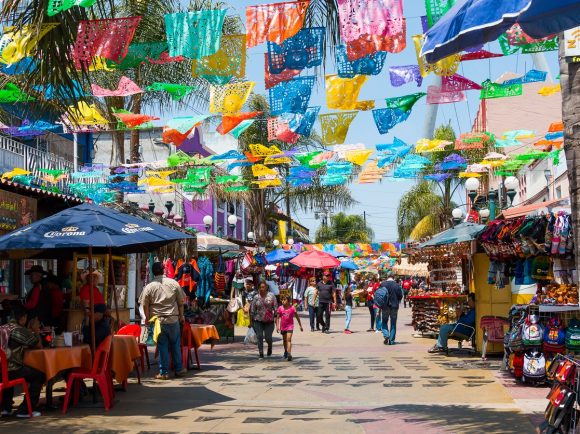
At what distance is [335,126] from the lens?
15.5 metres

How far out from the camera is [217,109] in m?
14.8

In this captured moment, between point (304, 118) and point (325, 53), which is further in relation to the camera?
point (304, 118)

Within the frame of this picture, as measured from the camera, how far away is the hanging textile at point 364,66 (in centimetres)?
1181

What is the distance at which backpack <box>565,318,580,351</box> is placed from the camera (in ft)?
34.3

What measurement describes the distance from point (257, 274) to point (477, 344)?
11.8m

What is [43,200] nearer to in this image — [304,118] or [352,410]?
[304,118]

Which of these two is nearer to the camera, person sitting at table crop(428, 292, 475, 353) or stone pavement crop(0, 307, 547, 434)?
stone pavement crop(0, 307, 547, 434)

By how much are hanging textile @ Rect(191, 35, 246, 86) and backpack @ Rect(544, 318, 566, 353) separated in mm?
5991

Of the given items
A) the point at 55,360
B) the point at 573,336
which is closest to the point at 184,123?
the point at 55,360

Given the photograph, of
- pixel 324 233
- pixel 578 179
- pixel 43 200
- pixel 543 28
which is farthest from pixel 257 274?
pixel 324 233

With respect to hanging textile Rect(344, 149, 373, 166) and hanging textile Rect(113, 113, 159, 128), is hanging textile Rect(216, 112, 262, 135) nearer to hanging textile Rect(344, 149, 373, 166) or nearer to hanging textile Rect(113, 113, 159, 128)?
hanging textile Rect(113, 113, 159, 128)

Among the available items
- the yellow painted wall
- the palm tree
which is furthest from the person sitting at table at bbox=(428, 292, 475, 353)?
the palm tree

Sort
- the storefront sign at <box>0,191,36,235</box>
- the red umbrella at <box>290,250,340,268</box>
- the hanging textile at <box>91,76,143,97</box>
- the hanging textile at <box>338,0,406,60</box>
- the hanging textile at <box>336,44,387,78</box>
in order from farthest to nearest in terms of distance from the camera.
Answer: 1. the red umbrella at <box>290,250,340,268</box>
2. the hanging textile at <box>91,76,143,97</box>
3. the storefront sign at <box>0,191,36,235</box>
4. the hanging textile at <box>336,44,387,78</box>
5. the hanging textile at <box>338,0,406,60</box>

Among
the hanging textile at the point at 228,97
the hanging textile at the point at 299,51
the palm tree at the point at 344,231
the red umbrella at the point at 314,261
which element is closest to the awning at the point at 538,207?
the hanging textile at the point at 299,51
